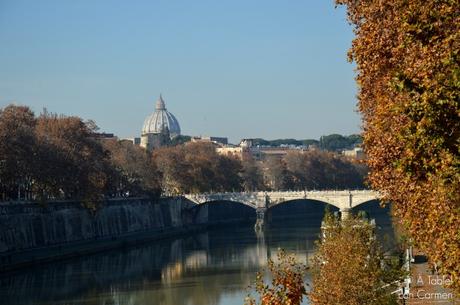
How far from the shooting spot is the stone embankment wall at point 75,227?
1956 inches

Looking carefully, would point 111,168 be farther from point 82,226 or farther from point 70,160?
point 70,160

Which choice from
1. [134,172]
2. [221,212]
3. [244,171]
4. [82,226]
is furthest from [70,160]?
[244,171]

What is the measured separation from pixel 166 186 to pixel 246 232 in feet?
49.8

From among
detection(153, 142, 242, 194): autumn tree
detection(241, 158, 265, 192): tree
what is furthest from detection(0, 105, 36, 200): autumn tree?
detection(241, 158, 265, 192): tree

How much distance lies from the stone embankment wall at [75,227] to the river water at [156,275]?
128 cm

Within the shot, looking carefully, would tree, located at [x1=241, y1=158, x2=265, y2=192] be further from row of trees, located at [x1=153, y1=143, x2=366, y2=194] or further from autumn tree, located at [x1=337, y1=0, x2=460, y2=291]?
autumn tree, located at [x1=337, y1=0, x2=460, y2=291]

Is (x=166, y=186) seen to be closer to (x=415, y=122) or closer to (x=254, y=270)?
(x=254, y=270)

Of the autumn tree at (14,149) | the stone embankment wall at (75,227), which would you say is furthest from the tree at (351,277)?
the autumn tree at (14,149)

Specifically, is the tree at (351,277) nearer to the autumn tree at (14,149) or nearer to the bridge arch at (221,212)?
the autumn tree at (14,149)

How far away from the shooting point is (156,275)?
44.7 metres

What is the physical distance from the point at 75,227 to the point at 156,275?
1515 centimetres

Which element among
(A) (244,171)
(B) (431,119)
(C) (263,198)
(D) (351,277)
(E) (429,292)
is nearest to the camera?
(B) (431,119)

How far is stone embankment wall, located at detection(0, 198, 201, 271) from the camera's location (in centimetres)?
4969

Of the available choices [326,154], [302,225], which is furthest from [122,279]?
[326,154]
